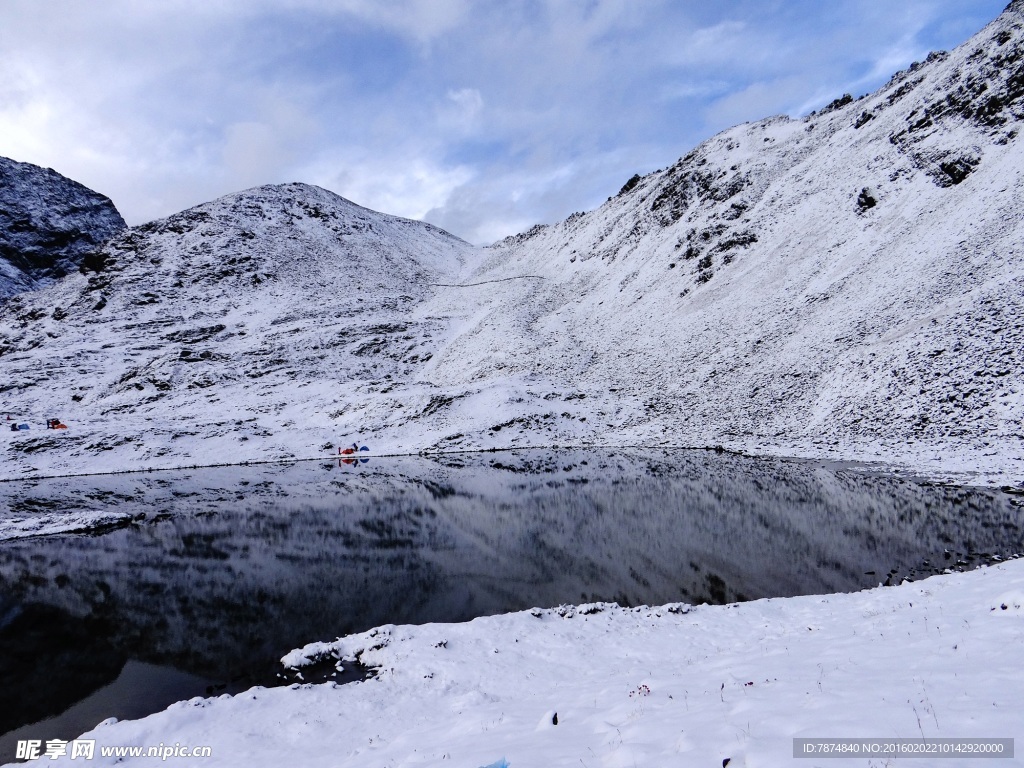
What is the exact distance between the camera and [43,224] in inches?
5113

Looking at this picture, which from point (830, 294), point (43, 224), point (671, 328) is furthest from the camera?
point (43, 224)

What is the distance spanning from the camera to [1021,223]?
36531 millimetres

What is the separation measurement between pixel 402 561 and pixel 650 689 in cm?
1226

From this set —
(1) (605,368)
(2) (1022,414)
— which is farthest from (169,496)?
(2) (1022,414)

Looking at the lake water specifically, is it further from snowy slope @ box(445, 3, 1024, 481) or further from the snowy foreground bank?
snowy slope @ box(445, 3, 1024, 481)

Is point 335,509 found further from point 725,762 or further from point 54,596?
point 725,762

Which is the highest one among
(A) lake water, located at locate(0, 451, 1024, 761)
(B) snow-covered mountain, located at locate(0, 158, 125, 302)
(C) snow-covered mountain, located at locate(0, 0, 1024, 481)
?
(B) snow-covered mountain, located at locate(0, 158, 125, 302)

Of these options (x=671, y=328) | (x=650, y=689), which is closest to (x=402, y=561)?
(x=650, y=689)

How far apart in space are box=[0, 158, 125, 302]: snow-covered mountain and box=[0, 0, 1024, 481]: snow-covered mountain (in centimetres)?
3055

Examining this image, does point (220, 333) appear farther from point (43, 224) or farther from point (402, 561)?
point (43, 224)

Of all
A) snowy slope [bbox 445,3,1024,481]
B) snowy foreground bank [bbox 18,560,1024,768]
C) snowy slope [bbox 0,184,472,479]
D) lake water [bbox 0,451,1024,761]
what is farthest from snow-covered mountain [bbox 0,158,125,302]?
snowy foreground bank [bbox 18,560,1024,768]

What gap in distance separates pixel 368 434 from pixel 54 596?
32.6m

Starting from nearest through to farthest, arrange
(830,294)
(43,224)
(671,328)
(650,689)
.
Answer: (650,689), (830,294), (671,328), (43,224)

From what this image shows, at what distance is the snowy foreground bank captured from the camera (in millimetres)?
5633
